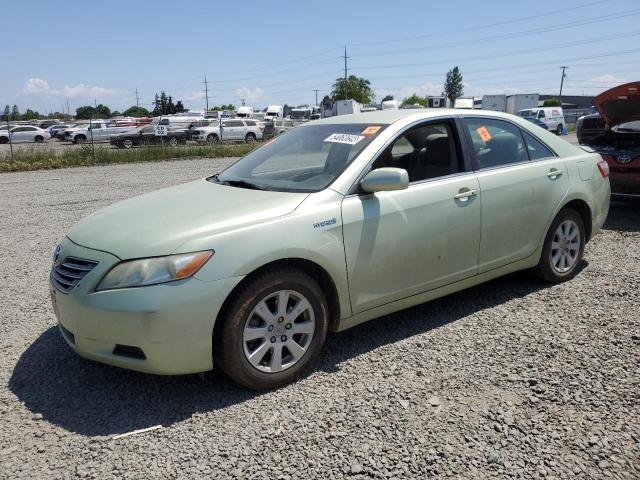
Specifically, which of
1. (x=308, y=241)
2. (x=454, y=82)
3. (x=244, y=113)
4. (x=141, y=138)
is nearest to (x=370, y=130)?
(x=308, y=241)

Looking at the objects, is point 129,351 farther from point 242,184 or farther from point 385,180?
point 385,180

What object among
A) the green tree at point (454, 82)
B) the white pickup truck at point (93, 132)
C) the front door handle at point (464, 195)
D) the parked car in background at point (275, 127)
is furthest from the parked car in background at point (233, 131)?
the green tree at point (454, 82)

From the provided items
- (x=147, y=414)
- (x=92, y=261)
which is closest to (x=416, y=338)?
(x=147, y=414)

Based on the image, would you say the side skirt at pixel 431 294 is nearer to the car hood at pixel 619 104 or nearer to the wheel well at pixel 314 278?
the wheel well at pixel 314 278

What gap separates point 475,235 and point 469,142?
0.75 meters

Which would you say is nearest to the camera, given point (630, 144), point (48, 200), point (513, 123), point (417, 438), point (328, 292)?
point (417, 438)

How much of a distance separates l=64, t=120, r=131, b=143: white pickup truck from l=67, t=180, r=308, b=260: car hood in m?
35.8

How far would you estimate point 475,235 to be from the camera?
4.14m

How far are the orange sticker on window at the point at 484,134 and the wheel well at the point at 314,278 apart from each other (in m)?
1.91

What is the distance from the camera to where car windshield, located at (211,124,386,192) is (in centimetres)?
379

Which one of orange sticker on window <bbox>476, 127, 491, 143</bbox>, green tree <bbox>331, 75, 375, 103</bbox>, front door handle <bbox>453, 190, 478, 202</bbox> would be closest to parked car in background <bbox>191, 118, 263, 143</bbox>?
orange sticker on window <bbox>476, 127, 491, 143</bbox>

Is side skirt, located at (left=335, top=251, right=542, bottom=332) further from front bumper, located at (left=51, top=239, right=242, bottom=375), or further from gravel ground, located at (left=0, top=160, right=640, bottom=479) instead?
front bumper, located at (left=51, top=239, right=242, bottom=375)

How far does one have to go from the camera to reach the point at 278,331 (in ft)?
10.8

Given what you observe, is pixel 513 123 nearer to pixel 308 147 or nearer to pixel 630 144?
pixel 308 147
